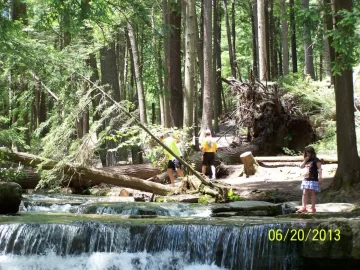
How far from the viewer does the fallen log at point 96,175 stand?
14.9 m

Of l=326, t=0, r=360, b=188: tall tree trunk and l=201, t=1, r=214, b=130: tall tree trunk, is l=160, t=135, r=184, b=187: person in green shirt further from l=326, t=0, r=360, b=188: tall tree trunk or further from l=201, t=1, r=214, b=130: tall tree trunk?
l=326, t=0, r=360, b=188: tall tree trunk

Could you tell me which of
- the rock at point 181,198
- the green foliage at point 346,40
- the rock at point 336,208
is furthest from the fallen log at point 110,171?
the green foliage at point 346,40

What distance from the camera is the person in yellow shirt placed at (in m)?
16.0

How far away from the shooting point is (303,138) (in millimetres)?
19562

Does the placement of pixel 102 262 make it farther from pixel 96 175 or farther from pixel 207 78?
pixel 207 78

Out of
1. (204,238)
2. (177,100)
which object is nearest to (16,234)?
(204,238)

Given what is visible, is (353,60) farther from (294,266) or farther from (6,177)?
(6,177)

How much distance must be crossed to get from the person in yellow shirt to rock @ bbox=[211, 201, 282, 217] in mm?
4544

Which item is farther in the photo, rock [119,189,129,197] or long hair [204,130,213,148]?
long hair [204,130,213,148]

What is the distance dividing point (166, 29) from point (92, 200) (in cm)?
607
